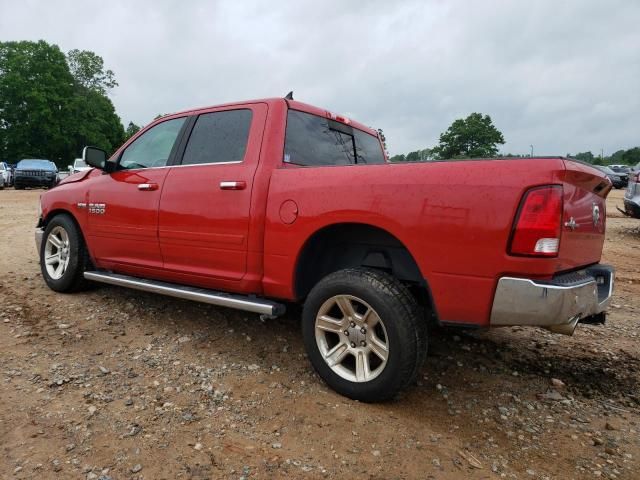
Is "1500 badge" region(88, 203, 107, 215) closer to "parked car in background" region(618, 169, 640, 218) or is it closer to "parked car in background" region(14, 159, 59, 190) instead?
"parked car in background" region(618, 169, 640, 218)

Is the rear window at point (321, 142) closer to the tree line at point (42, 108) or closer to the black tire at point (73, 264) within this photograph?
the black tire at point (73, 264)

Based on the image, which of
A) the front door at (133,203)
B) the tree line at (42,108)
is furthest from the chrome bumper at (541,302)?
the tree line at (42,108)

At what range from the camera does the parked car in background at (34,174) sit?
22203 millimetres

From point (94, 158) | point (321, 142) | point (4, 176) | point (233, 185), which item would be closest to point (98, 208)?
point (94, 158)

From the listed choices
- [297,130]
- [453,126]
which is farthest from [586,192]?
[453,126]

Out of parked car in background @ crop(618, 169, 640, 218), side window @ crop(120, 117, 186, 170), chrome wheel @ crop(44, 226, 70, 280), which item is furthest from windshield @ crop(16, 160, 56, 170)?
parked car in background @ crop(618, 169, 640, 218)

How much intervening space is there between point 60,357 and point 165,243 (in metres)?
1.09

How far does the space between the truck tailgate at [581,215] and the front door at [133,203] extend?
9.49 feet

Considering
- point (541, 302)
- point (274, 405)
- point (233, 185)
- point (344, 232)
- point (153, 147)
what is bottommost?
point (274, 405)

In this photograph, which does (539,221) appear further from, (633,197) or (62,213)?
(633,197)

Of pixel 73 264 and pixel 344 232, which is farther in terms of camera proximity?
pixel 73 264

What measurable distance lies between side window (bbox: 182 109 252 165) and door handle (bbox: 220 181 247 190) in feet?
0.71

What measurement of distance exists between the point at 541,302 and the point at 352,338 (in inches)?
42.2

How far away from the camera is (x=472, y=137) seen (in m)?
65.8
